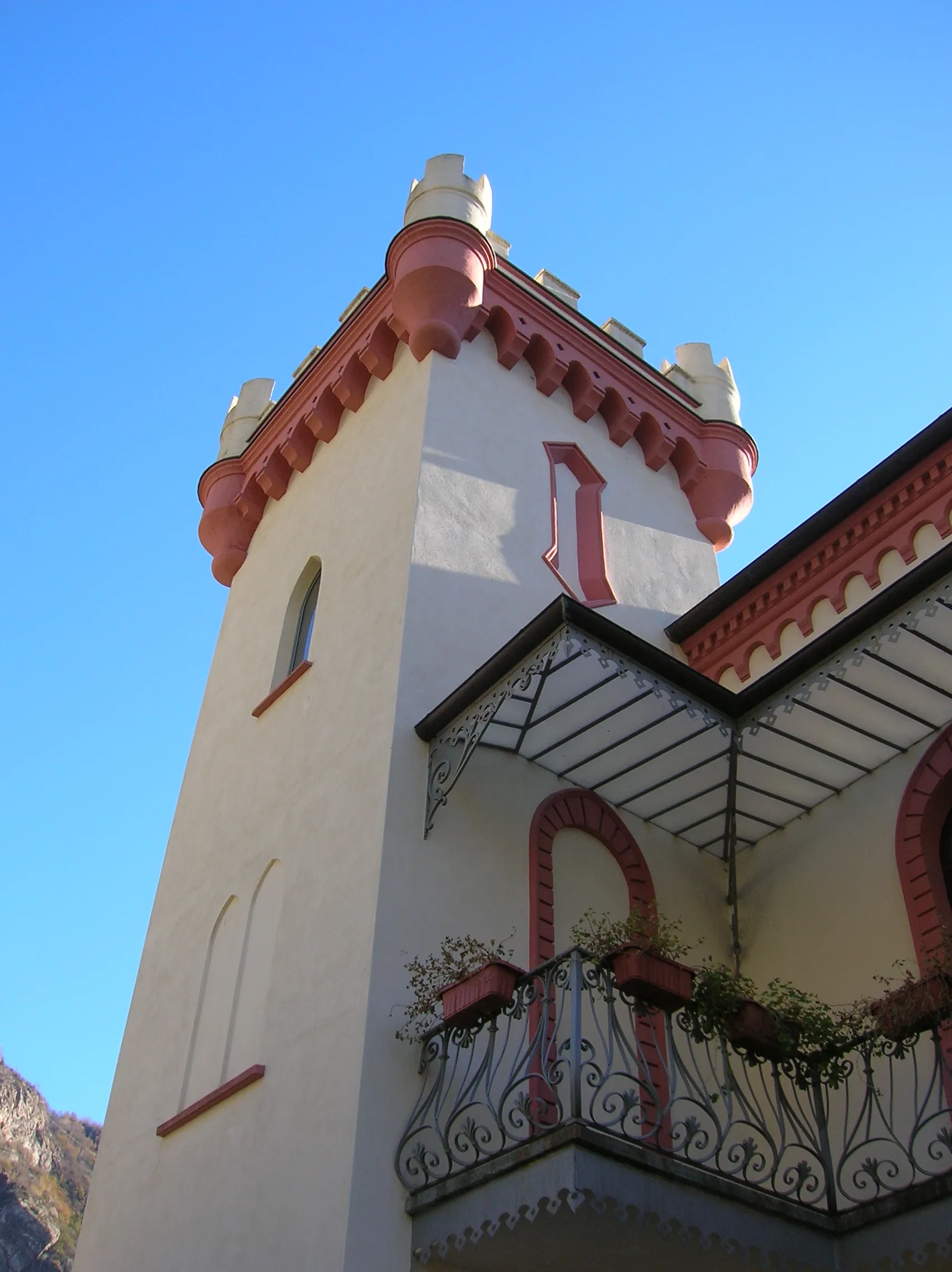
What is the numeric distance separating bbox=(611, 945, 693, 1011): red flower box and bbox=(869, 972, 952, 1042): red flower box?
112 centimetres

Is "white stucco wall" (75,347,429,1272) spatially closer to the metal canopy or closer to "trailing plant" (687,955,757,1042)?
the metal canopy

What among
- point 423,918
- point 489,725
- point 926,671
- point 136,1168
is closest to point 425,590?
point 489,725

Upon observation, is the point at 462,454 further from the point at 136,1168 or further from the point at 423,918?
the point at 136,1168

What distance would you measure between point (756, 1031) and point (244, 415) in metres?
10.9

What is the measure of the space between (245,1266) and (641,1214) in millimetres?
2692

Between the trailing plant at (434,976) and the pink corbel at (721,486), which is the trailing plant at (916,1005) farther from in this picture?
the pink corbel at (721,486)

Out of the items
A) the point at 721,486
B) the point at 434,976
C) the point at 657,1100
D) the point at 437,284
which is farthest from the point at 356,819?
the point at 721,486

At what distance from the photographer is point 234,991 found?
991cm

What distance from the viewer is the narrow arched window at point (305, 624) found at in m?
12.5

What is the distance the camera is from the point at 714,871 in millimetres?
10922

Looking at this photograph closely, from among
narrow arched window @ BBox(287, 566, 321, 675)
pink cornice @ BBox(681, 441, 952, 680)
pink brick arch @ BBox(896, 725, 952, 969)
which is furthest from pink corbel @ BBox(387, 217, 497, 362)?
pink brick arch @ BBox(896, 725, 952, 969)

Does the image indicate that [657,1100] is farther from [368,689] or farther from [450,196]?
[450,196]

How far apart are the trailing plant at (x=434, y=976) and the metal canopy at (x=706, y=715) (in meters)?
0.97

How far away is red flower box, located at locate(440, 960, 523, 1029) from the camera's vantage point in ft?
24.1
